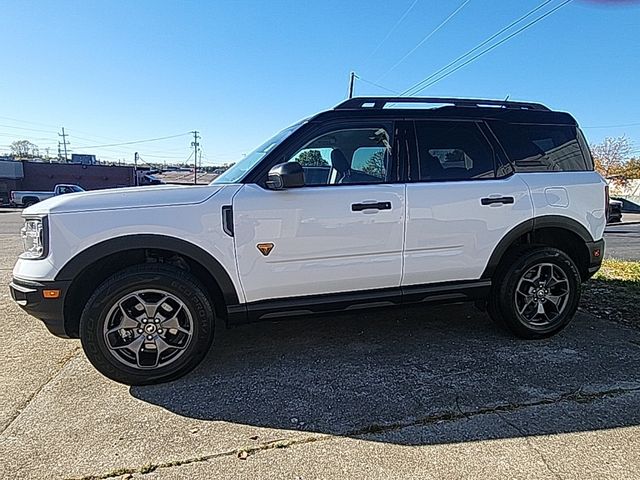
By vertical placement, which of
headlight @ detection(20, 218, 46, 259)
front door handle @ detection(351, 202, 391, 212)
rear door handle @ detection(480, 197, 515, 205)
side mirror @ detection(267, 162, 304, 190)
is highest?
side mirror @ detection(267, 162, 304, 190)

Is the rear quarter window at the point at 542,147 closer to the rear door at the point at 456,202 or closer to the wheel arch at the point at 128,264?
the rear door at the point at 456,202

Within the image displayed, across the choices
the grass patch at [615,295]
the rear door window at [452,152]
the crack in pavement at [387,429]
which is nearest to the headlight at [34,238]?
the crack in pavement at [387,429]

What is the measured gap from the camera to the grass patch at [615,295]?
4.47m

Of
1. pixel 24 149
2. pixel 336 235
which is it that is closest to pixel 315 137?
pixel 336 235

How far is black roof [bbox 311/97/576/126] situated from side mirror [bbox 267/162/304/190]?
1.99 feet

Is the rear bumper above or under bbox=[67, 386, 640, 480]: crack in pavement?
above

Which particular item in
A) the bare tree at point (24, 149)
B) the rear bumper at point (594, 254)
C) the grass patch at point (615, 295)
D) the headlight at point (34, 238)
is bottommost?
the grass patch at point (615, 295)

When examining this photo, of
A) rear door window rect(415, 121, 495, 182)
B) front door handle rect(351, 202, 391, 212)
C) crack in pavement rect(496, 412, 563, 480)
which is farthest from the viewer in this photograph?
rear door window rect(415, 121, 495, 182)

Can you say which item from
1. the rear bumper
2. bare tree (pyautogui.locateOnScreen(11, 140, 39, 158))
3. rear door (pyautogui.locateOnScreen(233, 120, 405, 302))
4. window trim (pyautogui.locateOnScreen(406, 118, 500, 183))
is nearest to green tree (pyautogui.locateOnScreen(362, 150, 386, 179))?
rear door (pyautogui.locateOnScreen(233, 120, 405, 302))

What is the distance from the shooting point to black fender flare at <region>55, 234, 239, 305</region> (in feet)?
9.57

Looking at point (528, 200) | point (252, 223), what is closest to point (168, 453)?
point (252, 223)

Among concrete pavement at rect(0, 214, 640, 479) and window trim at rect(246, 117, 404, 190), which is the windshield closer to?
window trim at rect(246, 117, 404, 190)

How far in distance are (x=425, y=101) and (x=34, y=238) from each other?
3171 millimetres

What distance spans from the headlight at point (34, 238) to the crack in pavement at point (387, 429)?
5.04ft
